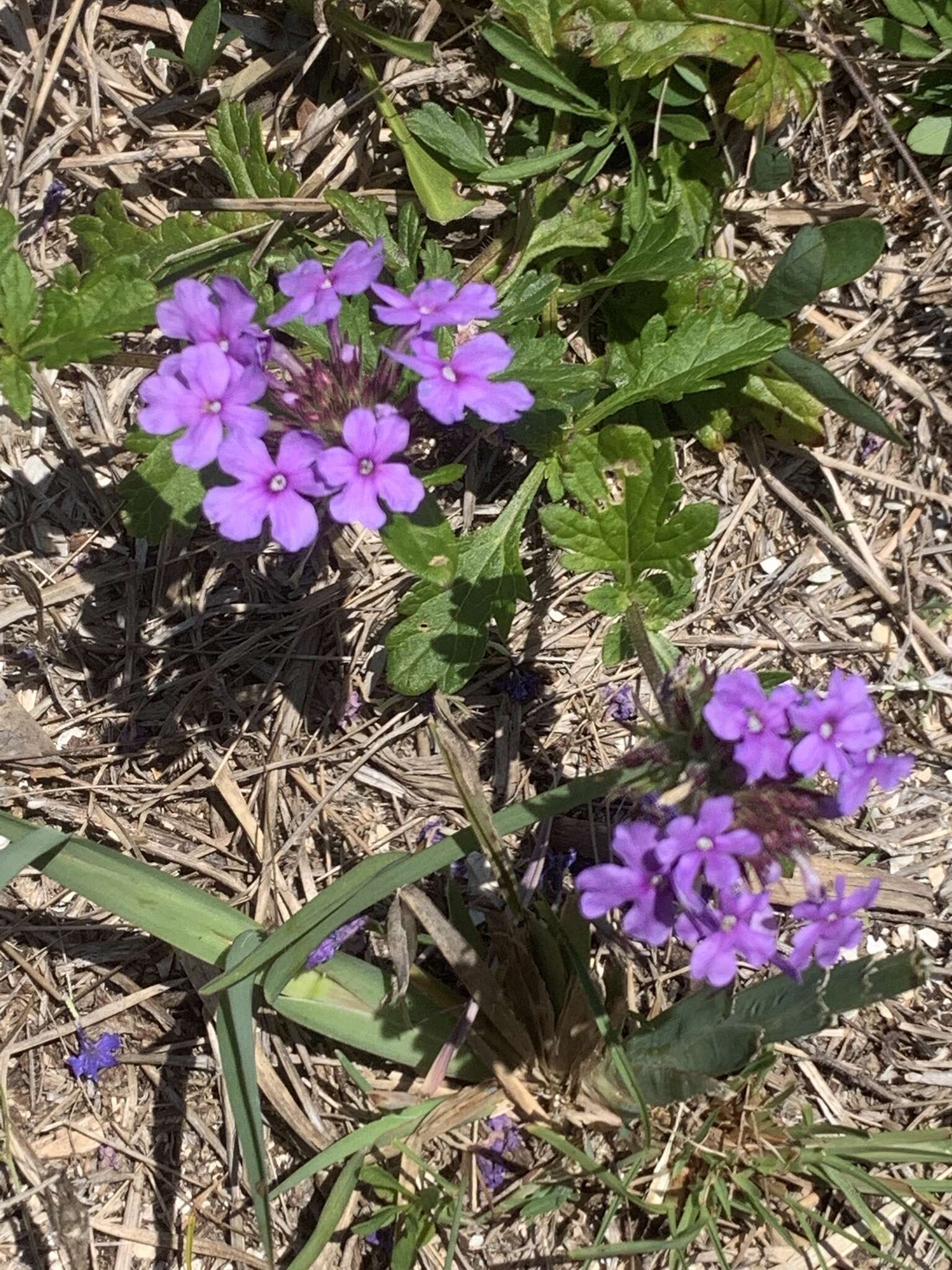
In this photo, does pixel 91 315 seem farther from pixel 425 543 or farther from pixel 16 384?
pixel 425 543

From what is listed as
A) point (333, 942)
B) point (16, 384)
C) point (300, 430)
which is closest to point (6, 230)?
point (16, 384)

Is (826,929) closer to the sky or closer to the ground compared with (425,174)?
closer to the ground

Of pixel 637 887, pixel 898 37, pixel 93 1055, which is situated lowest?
pixel 93 1055

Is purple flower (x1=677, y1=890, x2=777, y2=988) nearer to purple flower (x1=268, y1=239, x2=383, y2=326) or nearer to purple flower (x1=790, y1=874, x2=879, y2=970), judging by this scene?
purple flower (x1=790, y1=874, x2=879, y2=970)

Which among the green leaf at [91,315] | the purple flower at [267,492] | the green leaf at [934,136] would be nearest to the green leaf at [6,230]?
the green leaf at [91,315]

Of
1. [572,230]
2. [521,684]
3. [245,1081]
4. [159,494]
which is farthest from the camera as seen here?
[521,684]

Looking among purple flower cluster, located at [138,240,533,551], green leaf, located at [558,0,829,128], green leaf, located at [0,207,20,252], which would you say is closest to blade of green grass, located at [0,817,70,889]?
purple flower cluster, located at [138,240,533,551]
